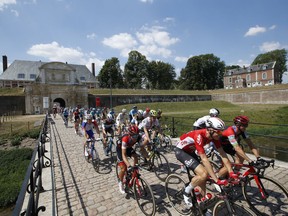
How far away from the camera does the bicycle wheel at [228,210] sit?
2609mm

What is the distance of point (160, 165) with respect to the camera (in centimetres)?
A: 568

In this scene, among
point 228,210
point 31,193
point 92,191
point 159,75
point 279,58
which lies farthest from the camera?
point 279,58

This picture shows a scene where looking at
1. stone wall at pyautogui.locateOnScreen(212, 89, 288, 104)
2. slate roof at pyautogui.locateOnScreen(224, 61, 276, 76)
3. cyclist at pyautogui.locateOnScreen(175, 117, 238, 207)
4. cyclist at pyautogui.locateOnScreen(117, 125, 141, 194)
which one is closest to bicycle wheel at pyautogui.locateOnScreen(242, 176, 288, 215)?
cyclist at pyautogui.locateOnScreen(175, 117, 238, 207)

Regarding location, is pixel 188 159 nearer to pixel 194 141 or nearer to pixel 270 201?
pixel 194 141

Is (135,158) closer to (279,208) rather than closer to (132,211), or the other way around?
(132,211)

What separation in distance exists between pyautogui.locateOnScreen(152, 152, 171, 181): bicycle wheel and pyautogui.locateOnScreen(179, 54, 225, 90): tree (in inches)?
2644

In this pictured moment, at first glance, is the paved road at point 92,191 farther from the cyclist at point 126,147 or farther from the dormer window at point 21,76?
the dormer window at point 21,76

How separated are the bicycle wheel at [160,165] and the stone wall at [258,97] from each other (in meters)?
44.8

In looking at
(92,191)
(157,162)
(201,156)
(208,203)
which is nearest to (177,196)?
(208,203)

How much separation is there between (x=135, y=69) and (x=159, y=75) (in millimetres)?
9777

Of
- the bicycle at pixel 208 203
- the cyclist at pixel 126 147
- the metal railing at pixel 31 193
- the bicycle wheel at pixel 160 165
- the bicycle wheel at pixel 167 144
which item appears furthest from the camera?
the bicycle wheel at pixel 167 144

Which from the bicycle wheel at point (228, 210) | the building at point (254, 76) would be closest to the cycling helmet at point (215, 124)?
the bicycle wheel at point (228, 210)

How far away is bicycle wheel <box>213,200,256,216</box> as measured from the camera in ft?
8.56

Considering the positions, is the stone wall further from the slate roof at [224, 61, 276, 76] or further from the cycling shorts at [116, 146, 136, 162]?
the cycling shorts at [116, 146, 136, 162]
